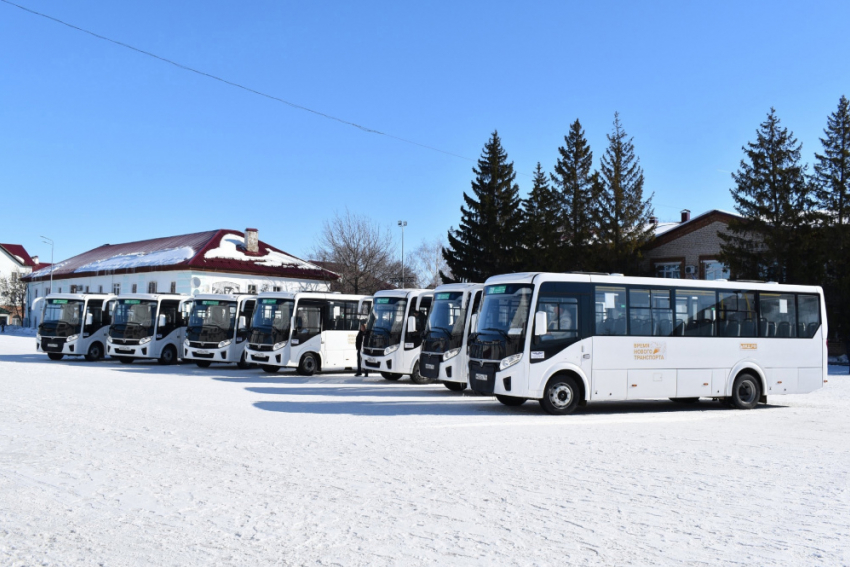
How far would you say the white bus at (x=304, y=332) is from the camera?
84.1 ft

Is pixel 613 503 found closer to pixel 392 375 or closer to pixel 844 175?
pixel 392 375

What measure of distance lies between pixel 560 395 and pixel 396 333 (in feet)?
27.4

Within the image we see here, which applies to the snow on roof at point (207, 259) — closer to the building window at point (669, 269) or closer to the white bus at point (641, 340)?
the building window at point (669, 269)

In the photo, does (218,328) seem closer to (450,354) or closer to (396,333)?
(396,333)

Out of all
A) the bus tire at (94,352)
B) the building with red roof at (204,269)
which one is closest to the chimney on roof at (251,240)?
the building with red roof at (204,269)

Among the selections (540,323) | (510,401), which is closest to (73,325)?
(510,401)

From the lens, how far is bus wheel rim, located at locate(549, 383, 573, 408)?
15.3m

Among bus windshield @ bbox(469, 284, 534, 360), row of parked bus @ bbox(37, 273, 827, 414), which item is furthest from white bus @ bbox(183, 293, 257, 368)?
bus windshield @ bbox(469, 284, 534, 360)

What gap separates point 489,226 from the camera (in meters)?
50.1

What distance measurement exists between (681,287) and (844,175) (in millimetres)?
27441

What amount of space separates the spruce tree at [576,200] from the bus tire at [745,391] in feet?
95.8

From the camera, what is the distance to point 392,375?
24.1m

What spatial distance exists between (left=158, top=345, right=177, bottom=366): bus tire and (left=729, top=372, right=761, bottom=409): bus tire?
21620mm

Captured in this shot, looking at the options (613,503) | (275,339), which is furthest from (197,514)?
(275,339)
